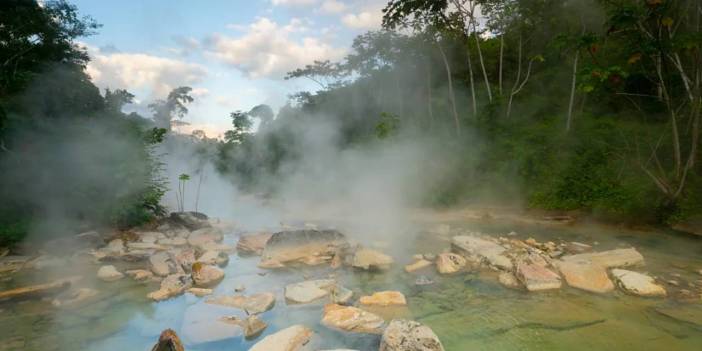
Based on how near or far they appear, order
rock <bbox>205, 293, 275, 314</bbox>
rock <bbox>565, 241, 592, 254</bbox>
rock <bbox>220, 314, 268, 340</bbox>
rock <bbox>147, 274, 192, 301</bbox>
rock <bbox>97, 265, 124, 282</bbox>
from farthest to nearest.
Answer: rock <bbox>565, 241, 592, 254</bbox> → rock <bbox>97, 265, 124, 282</bbox> → rock <bbox>147, 274, 192, 301</bbox> → rock <bbox>205, 293, 275, 314</bbox> → rock <bbox>220, 314, 268, 340</bbox>

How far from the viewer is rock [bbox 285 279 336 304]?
15.2 feet

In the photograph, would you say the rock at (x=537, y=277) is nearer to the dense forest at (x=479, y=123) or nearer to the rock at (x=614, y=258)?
the rock at (x=614, y=258)

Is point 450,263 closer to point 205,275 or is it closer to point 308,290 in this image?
point 308,290

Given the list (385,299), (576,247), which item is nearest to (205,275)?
(385,299)

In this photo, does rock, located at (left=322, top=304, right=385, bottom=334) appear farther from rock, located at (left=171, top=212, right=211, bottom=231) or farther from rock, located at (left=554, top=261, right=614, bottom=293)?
rock, located at (left=171, top=212, right=211, bottom=231)

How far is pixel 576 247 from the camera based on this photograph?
6.73m

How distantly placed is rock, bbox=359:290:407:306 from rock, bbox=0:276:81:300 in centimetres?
422

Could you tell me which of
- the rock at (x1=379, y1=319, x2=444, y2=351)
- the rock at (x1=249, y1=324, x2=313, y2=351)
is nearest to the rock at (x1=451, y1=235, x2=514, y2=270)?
the rock at (x1=379, y1=319, x2=444, y2=351)

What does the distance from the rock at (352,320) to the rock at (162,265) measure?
3.03 metres

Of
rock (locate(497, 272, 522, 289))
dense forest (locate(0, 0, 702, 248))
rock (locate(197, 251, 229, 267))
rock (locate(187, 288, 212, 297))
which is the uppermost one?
dense forest (locate(0, 0, 702, 248))

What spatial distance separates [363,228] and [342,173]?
4759mm

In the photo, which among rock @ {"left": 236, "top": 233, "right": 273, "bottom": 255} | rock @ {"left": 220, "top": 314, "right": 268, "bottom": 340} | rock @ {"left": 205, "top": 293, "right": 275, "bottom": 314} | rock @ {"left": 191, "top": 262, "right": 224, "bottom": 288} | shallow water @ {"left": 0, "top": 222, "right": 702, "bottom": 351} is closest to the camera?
shallow water @ {"left": 0, "top": 222, "right": 702, "bottom": 351}

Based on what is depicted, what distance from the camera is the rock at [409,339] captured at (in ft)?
10.1

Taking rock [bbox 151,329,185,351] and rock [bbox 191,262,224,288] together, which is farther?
rock [bbox 191,262,224,288]
